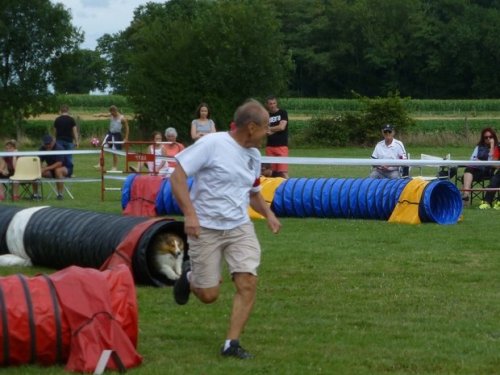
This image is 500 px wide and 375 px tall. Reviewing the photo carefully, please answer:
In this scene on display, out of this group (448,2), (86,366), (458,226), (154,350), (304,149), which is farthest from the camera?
(448,2)

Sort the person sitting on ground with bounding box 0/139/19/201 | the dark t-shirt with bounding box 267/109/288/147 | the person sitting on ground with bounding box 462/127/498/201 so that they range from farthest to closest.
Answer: the person sitting on ground with bounding box 0/139/19/201 → the person sitting on ground with bounding box 462/127/498/201 → the dark t-shirt with bounding box 267/109/288/147

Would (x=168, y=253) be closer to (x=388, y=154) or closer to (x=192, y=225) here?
(x=192, y=225)

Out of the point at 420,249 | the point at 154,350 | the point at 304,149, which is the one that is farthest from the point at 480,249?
the point at 304,149

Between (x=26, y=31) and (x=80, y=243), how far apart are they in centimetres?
4314

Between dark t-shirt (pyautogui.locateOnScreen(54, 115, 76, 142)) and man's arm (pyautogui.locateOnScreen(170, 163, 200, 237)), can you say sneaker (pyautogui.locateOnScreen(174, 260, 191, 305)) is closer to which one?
man's arm (pyautogui.locateOnScreen(170, 163, 200, 237))

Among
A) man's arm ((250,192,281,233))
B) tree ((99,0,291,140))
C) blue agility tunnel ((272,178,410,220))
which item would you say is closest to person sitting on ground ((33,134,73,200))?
blue agility tunnel ((272,178,410,220))

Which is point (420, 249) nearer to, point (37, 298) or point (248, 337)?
point (248, 337)

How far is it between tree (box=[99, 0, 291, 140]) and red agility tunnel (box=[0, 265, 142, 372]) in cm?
3846

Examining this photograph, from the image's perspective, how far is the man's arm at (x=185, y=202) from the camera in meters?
6.83

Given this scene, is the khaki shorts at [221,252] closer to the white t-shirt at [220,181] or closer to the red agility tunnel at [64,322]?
the white t-shirt at [220,181]

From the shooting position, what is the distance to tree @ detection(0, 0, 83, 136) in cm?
5144

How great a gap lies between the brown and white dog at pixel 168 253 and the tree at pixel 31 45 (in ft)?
140

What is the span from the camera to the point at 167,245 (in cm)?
966

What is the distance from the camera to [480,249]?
40.5 ft
